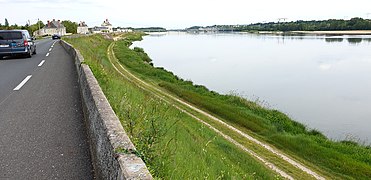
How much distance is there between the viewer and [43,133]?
5.85m

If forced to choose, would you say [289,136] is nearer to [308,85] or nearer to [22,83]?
[22,83]

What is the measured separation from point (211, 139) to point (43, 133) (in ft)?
21.4

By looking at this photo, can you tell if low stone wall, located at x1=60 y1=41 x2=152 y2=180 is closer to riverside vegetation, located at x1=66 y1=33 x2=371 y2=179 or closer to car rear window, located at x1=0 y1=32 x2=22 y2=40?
riverside vegetation, located at x1=66 y1=33 x2=371 y2=179

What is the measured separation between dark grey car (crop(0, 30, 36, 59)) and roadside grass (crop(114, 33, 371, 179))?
9.55 m

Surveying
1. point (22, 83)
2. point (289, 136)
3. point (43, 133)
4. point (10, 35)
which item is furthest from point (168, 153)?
point (10, 35)

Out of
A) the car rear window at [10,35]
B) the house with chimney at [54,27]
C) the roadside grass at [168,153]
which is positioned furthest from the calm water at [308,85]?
the house with chimney at [54,27]

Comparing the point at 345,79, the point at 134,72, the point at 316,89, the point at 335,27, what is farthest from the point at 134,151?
the point at 335,27

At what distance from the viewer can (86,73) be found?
28.2ft

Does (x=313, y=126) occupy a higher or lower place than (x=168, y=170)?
lower

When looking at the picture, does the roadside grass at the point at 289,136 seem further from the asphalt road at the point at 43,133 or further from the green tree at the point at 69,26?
the green tree at the point at 69,26

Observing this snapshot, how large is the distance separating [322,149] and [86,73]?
366 inches

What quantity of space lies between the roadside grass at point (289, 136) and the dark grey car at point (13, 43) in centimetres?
955

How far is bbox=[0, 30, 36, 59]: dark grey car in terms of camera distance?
19.2m

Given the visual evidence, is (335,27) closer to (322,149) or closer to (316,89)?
(316,89)
